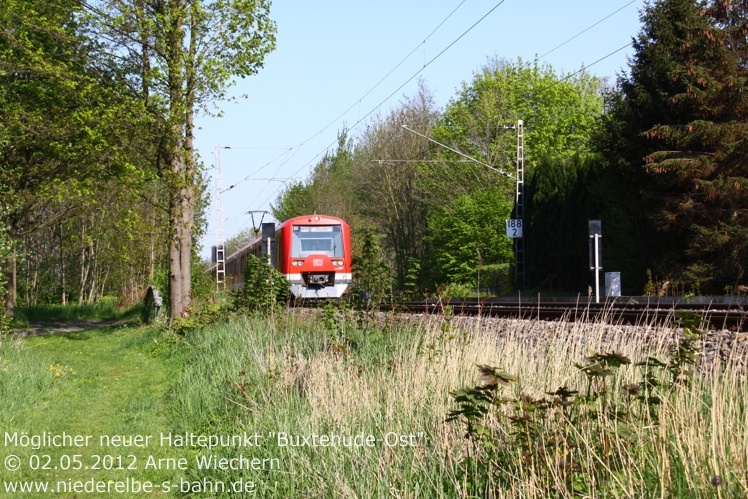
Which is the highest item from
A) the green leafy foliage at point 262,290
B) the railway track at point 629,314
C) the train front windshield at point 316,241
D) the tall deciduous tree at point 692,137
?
the tall deciduous tree at point 692,137

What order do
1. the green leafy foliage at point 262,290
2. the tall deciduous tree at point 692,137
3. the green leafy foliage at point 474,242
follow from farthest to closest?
1. the green leafy foliage at point 474,242
2. the tall deciduous tree at point 692,137
3. the green leafy foliage at point 262,290

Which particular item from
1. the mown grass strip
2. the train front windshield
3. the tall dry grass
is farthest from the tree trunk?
the tall dry grass

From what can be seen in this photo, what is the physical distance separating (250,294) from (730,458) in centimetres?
1290

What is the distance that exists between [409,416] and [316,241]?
2412 cm

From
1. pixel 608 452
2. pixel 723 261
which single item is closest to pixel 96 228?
pixel 723 261

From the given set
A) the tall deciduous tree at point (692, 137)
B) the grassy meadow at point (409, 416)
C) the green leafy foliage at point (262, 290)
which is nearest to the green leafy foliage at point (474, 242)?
the tall deciduous tree at point (692, 137)

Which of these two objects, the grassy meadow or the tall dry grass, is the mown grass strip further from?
the tall dry grass

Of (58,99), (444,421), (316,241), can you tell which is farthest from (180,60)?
(444,421)

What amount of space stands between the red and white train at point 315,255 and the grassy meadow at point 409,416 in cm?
1683

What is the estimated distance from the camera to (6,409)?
988 centimetres

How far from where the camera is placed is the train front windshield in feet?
100

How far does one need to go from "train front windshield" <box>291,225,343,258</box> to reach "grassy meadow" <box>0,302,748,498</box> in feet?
56.0

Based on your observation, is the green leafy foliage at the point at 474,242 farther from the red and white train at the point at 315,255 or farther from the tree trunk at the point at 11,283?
the tree trunk at the point at 11,283

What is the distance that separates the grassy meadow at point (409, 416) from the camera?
479 centimetres
